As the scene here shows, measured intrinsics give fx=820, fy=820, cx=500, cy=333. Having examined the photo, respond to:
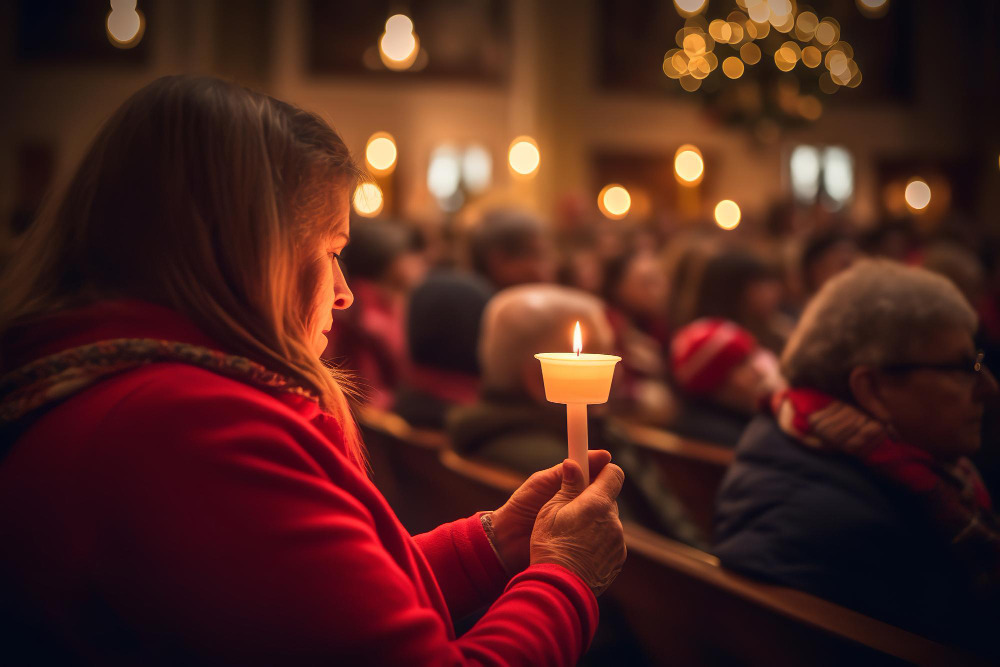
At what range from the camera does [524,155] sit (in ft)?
45.8

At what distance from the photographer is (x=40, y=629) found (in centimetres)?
78

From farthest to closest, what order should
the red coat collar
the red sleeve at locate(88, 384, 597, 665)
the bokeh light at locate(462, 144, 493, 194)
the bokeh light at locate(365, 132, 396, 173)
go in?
1. the bokeh light at locate(462, 144, 493, 194)
2. the bokeh light at locate(365, 132, 396, 173)
3. the red coat collar
4. the red sleeve at locate(88, 384, 597, 665)

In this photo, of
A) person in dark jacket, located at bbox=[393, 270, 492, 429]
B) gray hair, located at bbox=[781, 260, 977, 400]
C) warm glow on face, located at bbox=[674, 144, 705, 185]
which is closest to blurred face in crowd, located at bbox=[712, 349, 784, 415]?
person in dark jacket, located at bbox=[393, 270, 492, 429]

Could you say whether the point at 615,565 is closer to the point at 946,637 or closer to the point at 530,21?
the point at 946,637

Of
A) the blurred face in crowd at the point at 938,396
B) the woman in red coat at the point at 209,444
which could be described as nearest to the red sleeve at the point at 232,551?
the woman in red coat at the point at 209,444

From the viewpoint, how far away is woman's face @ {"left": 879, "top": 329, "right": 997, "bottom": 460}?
1.55 meters

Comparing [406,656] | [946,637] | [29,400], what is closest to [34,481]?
[29,400]

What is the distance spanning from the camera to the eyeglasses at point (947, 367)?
1.56 meters

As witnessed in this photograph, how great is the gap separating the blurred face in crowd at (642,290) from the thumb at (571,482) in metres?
3.44

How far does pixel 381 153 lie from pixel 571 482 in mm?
13609

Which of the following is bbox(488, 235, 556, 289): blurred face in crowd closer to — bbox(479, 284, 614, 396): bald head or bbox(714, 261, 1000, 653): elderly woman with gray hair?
bbox(479, 284, 614, 396): bald head

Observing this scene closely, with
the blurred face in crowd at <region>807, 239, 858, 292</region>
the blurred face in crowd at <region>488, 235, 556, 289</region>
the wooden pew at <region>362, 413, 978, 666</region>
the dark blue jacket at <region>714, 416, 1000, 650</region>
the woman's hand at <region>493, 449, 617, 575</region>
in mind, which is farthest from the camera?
the blurred face in crowd at <region>807, 239, 858, 292</region>

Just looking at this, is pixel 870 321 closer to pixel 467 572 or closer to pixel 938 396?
pixel 938 396

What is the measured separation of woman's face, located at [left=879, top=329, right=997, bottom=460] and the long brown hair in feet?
3.78
